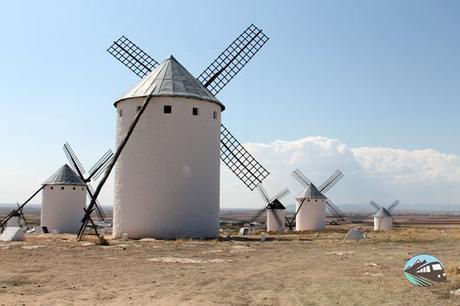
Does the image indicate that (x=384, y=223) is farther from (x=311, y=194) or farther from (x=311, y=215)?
(x=311, y=194)

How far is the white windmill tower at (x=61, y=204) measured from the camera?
37469mm

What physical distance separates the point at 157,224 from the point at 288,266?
10.6 meters

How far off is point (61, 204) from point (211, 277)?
28.8 meters

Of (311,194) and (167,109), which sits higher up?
(167,109)

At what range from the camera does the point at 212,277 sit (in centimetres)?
1166

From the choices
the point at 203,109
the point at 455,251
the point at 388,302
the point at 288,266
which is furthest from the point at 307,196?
the point at 388,302

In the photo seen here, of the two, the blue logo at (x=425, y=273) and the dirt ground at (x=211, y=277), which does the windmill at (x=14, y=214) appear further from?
the blue logo at (x=425, y=273)

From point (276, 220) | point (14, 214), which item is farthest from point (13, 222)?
point (276, 220)

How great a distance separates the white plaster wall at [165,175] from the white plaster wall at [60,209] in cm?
1485

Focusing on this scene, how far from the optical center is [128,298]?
9109mm

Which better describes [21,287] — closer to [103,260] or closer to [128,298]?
[128,298]

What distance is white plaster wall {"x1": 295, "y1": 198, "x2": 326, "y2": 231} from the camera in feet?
163

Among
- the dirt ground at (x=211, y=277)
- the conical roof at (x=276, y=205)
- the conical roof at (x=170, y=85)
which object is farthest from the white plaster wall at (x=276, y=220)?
the dirt ground at (x=211, y=277)

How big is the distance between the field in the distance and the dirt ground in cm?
2
